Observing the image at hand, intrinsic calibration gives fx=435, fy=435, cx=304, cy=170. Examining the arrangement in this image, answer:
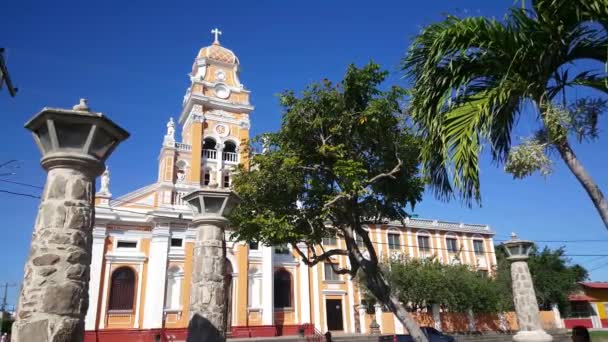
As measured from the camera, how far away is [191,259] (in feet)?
84.9

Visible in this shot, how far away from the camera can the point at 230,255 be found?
88.6 ft

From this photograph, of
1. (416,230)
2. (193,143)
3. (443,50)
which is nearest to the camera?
(443,50)

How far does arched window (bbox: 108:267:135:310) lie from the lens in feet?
79.7

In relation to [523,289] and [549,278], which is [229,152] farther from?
[549,278]

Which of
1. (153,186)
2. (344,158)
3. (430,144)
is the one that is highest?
(153,186)

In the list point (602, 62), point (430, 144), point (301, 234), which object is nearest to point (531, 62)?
point (602, 62)

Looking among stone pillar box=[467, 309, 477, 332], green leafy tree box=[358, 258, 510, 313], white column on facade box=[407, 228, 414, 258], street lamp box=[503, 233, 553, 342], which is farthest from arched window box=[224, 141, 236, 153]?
street lamp box=[503, 233, 553, 342]

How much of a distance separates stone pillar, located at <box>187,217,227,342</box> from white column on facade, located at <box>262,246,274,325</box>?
1796 centimetres

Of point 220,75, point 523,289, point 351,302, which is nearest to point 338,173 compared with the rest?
point 523,289

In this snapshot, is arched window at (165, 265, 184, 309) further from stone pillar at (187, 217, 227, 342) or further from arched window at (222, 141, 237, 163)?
stone pillar at (187, 217, 227, 342)

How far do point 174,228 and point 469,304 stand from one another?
18.8 m

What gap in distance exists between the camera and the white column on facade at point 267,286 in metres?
26.4

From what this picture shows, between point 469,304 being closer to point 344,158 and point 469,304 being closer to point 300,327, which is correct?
point 300,327

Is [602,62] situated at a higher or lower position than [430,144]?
higher
